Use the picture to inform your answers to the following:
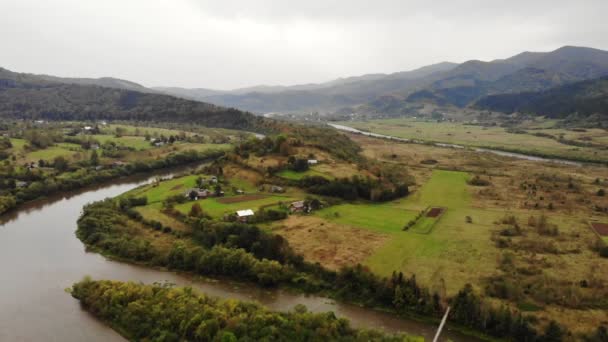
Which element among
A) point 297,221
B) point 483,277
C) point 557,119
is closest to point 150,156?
point 297,221

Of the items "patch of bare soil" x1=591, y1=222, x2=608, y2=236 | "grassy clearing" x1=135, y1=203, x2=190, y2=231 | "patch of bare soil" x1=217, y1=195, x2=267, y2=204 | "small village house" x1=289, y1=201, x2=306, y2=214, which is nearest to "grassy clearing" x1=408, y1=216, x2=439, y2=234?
"small village house" x1=289, y1=201, x2=306, y2=214

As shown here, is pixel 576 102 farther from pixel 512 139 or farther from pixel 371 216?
pixel 371 216

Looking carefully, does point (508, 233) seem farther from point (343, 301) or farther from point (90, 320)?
point (90, 320)

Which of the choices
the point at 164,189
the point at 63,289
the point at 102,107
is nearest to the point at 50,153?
the point at 164,189

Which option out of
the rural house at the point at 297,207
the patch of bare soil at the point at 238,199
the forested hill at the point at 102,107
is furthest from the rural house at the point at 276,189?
the forested hill at the point at 102,107

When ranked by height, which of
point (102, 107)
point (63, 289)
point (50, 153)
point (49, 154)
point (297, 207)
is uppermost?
point (102, 107)

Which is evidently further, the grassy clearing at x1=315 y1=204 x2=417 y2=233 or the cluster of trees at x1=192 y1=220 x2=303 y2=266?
the grassy clearing at x1=315 y1=204 x2=417 y2=233

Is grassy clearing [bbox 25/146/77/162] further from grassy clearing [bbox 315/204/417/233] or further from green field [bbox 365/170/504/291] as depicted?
green field [bbox 365/170/504/291]
